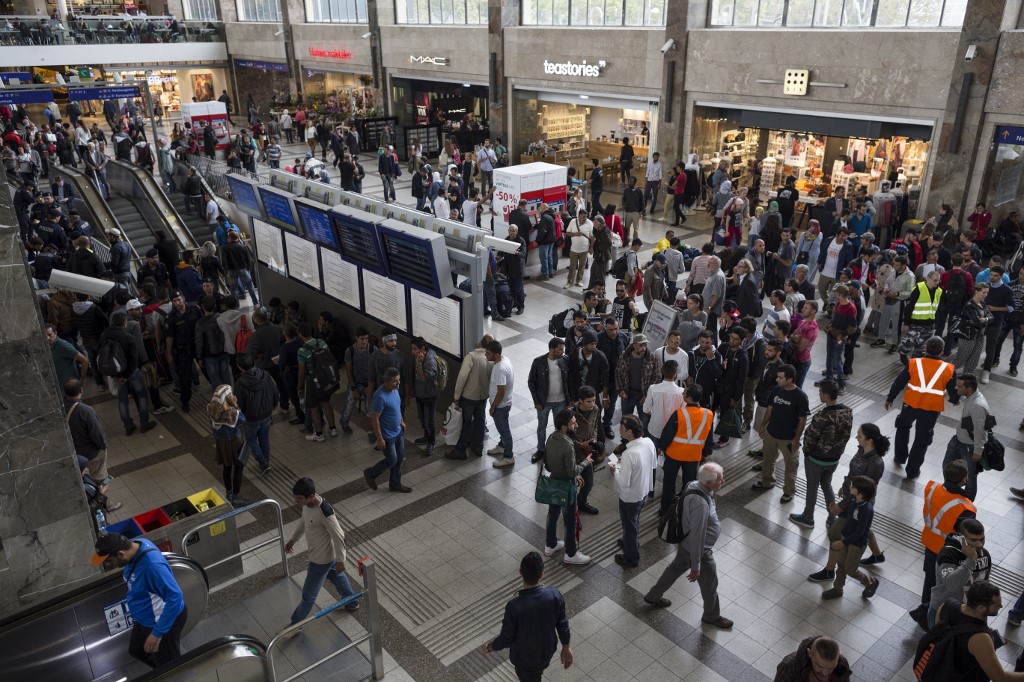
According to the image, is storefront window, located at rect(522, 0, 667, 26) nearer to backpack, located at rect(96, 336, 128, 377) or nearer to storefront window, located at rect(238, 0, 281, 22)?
backpack, located at rect(96, 336, 128, 377)

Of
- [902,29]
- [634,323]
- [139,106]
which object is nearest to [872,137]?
[902,29]

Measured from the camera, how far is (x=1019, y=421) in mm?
9672

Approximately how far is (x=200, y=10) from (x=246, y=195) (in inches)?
1455

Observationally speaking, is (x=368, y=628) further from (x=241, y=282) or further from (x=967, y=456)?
(x=241, y=282)

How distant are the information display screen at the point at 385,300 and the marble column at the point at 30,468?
4.64 m

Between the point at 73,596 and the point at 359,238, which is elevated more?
the point at 359,238

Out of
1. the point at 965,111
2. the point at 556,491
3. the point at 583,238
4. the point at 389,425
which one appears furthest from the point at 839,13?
the point at 556,491

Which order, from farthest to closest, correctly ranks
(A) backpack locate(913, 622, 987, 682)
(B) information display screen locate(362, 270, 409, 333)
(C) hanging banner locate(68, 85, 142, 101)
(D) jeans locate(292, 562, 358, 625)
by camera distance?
(C) hanging banner locate(68, 85, 142, 101) < (B) information display screen locate(362, 270, 409, 333) < (D) jeans locate(292, 562, 358, 625) < (A) backpack locate(913, 622, 987, 682)

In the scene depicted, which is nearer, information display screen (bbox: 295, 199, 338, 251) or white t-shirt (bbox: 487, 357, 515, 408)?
white t-shirt (bbox: 487, 357, 515, 408)

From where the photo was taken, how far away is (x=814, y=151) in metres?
19.1

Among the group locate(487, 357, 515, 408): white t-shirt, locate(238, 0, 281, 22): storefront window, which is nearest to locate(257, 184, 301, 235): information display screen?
locate(487, 357, 515, 408): white t-shirt

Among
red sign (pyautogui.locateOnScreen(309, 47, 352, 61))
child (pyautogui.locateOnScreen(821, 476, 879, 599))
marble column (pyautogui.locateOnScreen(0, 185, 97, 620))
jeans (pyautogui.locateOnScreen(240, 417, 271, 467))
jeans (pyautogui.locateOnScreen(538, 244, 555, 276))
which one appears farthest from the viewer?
red sign (pyautogui.locateOnScreen(309, 47, 352, 61))

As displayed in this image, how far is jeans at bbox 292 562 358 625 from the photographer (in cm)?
590

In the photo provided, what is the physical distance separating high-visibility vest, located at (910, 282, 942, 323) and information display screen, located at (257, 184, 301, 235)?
345 inches
